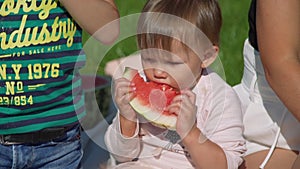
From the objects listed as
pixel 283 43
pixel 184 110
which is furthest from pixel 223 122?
pixel 283 43

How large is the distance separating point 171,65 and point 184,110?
0.62ft

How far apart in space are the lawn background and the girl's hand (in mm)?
2133

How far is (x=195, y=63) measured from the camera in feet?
11.1

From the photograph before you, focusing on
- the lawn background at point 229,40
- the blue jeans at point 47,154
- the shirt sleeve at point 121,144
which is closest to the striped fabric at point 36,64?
the blue jeans at point 47,154

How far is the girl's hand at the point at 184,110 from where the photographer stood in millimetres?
3232

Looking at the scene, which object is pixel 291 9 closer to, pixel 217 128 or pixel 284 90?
pixel 284 90

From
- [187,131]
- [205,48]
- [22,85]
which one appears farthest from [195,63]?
[22,85]

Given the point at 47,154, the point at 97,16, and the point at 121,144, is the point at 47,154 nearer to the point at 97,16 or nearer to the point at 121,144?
A: the point at 121,144

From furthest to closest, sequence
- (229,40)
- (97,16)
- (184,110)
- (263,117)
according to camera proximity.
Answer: (229,40), (263,117), (97,16), (184,110)

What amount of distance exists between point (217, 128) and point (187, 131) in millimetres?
191

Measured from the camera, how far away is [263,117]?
3.77 m

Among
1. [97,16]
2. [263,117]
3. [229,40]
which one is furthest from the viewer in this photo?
[229,40]

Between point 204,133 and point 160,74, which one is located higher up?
point 160,74

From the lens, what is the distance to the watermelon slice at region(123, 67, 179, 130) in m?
3.28
